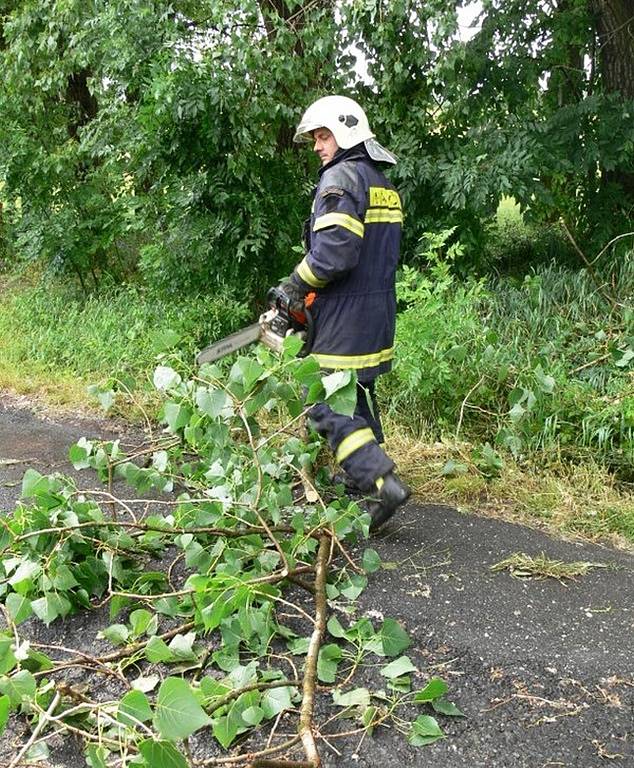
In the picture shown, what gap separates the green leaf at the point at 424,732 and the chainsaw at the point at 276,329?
1711 millimetres

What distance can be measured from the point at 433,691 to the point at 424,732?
110 mm

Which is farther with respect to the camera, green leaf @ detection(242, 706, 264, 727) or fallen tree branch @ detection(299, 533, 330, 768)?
green leaf @ detection(242, 706, 264, 727)

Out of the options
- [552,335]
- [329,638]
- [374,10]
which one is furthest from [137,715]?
[374,10]

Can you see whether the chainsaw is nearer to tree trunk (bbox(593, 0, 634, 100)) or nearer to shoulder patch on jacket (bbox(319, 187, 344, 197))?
shoulder patch on jacket (bbox(319, 187, 344, 197))

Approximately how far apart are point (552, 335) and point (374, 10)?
2.42 m

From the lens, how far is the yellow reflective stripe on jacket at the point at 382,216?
3.16 meters

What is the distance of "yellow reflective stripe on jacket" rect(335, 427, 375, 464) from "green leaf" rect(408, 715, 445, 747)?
4.31 ft

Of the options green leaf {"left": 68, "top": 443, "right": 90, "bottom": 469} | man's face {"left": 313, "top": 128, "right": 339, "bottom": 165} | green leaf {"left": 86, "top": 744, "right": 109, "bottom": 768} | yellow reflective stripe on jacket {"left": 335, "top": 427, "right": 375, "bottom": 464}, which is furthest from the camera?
man's face {"left": 313, "top": 128, "right": 339, "bottom": 165}

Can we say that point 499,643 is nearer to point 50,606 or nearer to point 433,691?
point 433,691

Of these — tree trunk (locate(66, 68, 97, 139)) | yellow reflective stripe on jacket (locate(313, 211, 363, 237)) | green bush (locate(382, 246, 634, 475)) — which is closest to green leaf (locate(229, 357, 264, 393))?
yellow reflective stripe on jacket (locate(313, 211, 363, 237))

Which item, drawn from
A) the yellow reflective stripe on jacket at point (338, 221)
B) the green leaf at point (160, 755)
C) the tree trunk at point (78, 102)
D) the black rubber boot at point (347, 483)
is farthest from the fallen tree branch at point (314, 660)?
the tree trunk at point (78, 102)

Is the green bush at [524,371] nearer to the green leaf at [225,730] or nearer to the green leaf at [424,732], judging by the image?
the green leaf at [424,732]

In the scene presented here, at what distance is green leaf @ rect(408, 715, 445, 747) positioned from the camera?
1926mm

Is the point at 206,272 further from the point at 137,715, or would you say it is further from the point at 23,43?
the point at 137,715
